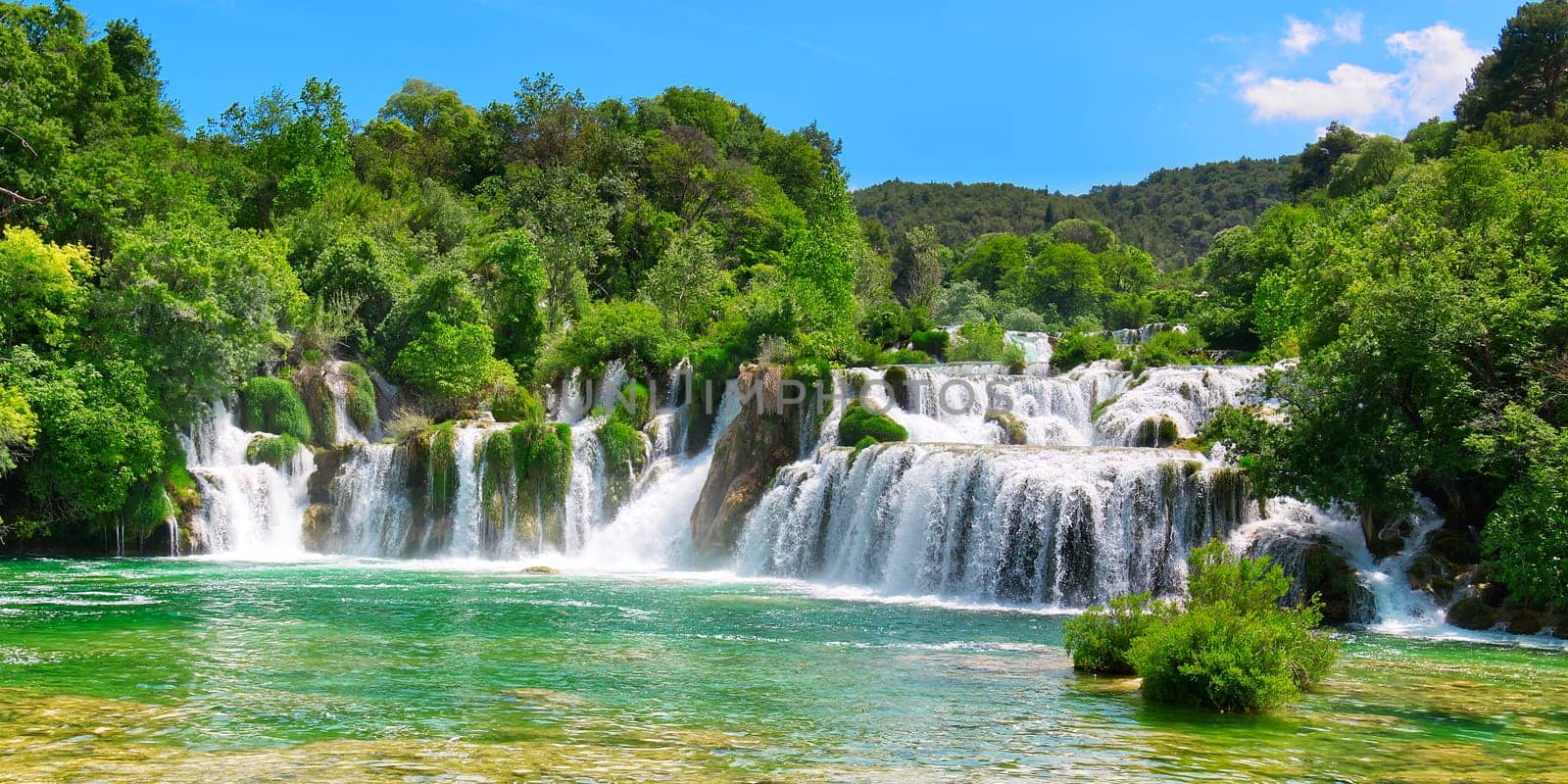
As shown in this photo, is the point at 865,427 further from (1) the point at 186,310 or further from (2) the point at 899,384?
(1) the point at 186,310

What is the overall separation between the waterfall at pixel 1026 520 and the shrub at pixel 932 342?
17.8m

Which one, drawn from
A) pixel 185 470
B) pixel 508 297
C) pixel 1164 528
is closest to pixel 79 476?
pixel 185 470

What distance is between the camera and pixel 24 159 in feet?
104

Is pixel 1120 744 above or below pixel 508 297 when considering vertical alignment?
A: below

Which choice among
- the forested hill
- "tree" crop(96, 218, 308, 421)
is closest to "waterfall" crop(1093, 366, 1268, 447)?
"tree" crop(96, 218, 308, 421)

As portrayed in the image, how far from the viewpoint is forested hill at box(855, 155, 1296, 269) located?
130250 millimetres

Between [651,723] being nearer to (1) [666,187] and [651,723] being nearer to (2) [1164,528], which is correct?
(2) [1164,528]

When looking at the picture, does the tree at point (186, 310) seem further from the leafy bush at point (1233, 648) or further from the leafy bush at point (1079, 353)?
the leafy bush at point (1233, 648)

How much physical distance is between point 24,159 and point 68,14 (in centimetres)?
1582

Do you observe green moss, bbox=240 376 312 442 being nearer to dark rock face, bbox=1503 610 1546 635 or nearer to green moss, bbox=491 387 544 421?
green moss, bbox=491 387 544 421

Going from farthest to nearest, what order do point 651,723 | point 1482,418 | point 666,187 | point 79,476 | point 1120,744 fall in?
point 666,187 → point 79,476 → point 1482,418 → point 651,723 → point 1120,744

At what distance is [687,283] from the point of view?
4659cm

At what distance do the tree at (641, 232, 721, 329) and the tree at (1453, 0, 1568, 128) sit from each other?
130 feet

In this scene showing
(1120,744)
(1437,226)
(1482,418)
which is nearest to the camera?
(1120,744)
